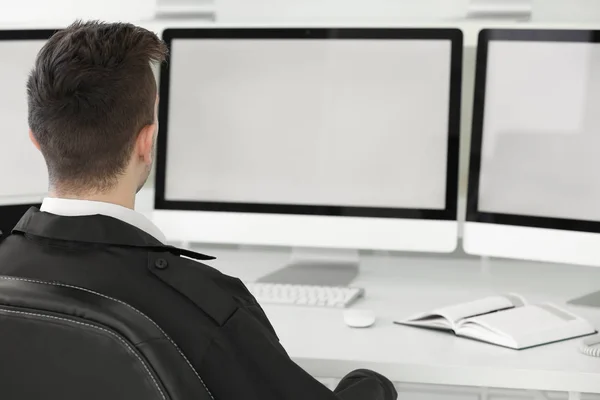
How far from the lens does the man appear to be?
945 millimetres

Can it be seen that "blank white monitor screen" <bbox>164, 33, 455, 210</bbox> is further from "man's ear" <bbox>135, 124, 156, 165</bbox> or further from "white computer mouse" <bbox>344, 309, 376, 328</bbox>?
"man's ear" <bbox>135, 124, 156, 165</bbox>

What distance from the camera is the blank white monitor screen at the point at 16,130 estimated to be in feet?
7.00

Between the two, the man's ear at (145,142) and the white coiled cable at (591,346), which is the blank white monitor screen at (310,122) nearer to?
the white coiled cable at (591,346)

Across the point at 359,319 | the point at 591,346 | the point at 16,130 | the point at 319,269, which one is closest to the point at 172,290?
the point at 359,319

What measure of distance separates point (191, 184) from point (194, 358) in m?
1.18

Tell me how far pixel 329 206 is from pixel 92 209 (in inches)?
39.0

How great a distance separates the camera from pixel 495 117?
1.93 m

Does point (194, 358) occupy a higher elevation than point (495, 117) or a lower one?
lower

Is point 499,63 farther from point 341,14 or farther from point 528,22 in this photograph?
point 341,14

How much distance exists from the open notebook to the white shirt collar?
2.33 feet

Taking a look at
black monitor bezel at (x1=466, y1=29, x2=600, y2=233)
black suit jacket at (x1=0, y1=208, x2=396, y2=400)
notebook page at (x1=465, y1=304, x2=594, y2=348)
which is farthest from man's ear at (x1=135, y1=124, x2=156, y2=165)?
black monitor bezel at (x1=466, y1=29, x2=600, y2=233)

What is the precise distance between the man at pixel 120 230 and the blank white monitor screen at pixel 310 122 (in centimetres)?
88

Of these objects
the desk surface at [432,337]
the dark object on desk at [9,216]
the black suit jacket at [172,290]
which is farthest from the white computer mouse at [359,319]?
the dark object on desk at [9,216]

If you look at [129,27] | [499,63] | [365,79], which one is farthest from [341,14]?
[129,27]
